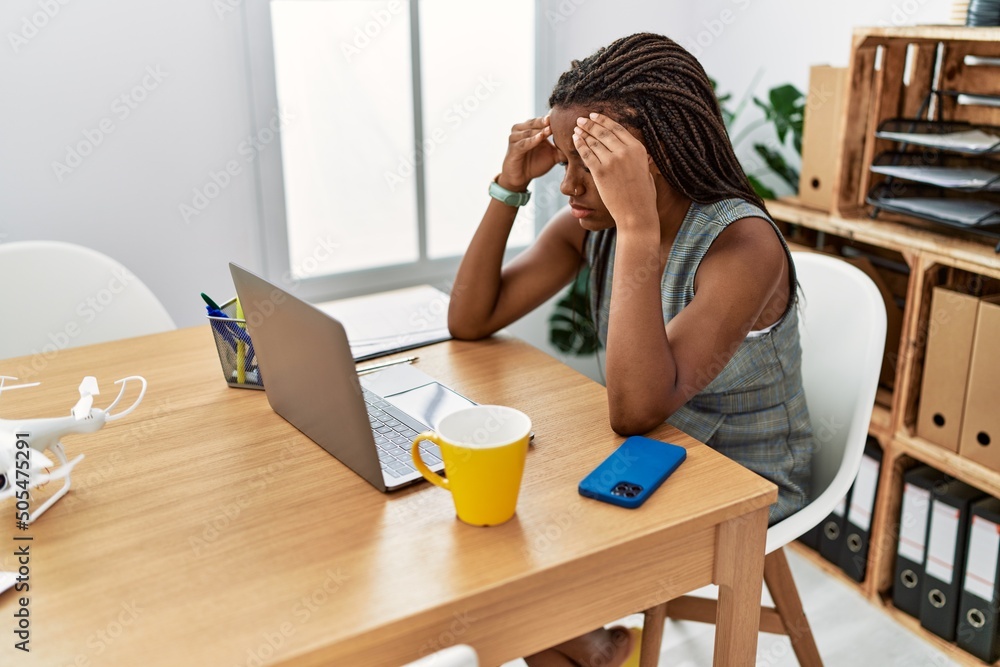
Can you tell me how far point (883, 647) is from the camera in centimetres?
193

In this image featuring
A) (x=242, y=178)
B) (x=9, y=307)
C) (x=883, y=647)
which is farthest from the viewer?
(x=242, y=178)

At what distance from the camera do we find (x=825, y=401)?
1.50m

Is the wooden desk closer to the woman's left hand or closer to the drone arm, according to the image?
the drone arm

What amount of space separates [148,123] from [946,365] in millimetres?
1789

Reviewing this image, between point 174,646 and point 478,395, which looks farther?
point 478,395

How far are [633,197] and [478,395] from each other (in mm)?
334

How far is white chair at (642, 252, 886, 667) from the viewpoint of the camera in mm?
1400

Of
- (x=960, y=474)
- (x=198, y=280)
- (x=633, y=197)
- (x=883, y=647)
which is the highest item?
(x=633, y=197)


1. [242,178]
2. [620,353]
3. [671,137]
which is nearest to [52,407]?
[620,353]

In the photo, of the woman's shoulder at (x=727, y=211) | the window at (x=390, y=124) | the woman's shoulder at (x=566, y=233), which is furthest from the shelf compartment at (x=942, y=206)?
the window at (x=390, y=124)

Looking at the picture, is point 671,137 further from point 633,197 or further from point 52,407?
point 52,407

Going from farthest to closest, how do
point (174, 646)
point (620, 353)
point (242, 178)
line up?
point (242, 178) → point (620, 353) → point (174, 646)

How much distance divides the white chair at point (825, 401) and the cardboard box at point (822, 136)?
0.56 m

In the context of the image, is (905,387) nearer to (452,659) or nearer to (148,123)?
(452,659)
